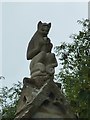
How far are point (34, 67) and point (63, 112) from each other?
1258 millimetres

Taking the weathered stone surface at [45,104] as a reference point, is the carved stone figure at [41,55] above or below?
above

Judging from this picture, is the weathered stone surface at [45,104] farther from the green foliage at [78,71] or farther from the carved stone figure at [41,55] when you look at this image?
the green foliage at [78,71]

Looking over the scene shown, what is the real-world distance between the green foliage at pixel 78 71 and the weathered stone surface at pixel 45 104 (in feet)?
34.8

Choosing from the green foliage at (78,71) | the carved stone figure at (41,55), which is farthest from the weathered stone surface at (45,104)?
the green foliage at (78,71)

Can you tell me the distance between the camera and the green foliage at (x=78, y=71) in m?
20.5

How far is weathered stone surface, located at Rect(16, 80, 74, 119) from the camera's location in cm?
856

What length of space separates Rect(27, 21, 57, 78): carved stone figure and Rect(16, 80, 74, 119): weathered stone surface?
0.47 meters

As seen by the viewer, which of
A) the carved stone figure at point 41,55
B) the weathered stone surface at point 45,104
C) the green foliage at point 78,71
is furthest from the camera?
the green foliage at point 78,71

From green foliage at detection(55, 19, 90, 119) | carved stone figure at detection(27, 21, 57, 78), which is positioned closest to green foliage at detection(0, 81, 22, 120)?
green foliage at detection(55, 19, 90, 119)

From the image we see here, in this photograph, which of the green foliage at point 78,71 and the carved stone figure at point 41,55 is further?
the green foliage at point 78,71

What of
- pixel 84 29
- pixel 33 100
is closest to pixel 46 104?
pixel 33 100

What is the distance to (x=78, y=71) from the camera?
2252cm

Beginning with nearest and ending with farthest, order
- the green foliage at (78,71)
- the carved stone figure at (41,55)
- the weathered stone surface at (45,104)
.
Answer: the weathered stone surface at (45,104) → the carved stone figure at (41,55) → the green foliage at (78,71)

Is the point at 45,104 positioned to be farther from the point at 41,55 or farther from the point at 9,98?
the point at 9,98
